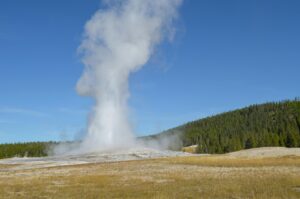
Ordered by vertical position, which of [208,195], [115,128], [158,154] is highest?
[115,128]

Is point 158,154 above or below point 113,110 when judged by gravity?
below

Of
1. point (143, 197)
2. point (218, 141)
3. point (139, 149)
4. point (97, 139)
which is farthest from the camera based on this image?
point (218, 141)

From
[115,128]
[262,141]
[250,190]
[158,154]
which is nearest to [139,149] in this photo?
[158,154]

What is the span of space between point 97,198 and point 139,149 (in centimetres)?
8301

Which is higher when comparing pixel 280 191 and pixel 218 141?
pixel 218 141

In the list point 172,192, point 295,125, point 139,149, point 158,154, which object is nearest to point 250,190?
point 172,192

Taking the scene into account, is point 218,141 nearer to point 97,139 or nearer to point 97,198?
point 97,139

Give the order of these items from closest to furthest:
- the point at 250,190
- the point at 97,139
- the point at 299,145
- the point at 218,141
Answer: the point at 250,190
the point at 97,139
the point at 299,145
the point at 218,141

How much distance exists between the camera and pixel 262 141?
143 meters

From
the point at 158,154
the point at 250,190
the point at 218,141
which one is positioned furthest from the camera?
the point at 218,141

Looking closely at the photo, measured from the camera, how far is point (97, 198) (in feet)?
85.1

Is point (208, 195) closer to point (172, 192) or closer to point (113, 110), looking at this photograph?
point (172, 192)

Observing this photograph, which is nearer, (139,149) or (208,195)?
(208,195)

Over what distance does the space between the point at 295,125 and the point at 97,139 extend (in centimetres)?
7891
